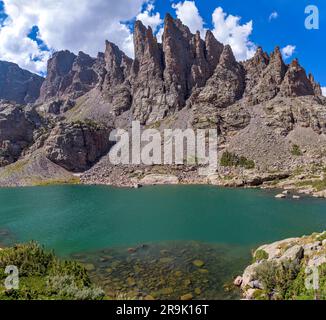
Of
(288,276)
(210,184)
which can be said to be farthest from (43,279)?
(210,184)

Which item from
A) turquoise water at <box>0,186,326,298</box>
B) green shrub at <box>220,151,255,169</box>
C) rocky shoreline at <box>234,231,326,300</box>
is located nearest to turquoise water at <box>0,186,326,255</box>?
turquoise water at <box>0,186,326,298</box>

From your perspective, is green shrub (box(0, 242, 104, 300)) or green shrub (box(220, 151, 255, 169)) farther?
green shrub (box(220, 151, 255, 169))

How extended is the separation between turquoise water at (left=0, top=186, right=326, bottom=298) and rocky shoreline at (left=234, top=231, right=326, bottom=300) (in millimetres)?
3788

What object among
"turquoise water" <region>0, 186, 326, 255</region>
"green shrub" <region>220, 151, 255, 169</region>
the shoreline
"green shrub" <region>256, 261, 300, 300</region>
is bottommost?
"green shrub" <region>256, 261, 300, 300</region>

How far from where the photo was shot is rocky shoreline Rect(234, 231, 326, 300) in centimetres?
2465

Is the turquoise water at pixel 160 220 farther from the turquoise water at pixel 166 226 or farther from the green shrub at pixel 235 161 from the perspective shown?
the green shrub at pixel 235 161

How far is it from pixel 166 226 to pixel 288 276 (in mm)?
33897

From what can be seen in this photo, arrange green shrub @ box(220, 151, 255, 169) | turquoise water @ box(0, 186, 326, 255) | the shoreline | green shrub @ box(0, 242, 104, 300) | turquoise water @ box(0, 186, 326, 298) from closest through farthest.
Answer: green shrub @ box(0, 242, 104, 300)
turquoise water @ box(0, 186, 326, 298)
turquoise water @ box(0, 186, 326, 255)
the shoreline
green shrub @ box(220, 151, 255, 169)

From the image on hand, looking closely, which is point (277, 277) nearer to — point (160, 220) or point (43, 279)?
point (43, 279)

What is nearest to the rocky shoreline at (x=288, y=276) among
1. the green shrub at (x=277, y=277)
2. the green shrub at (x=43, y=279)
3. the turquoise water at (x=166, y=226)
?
the green shrub at (x=277, y=277)

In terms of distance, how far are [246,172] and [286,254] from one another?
110 meters

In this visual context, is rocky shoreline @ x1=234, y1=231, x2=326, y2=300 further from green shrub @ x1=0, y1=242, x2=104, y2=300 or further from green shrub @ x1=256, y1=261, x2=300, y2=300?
green shrub @ x1=0, y1=242, x2=104, y2=300

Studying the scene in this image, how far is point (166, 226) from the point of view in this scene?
60031 millimetres
